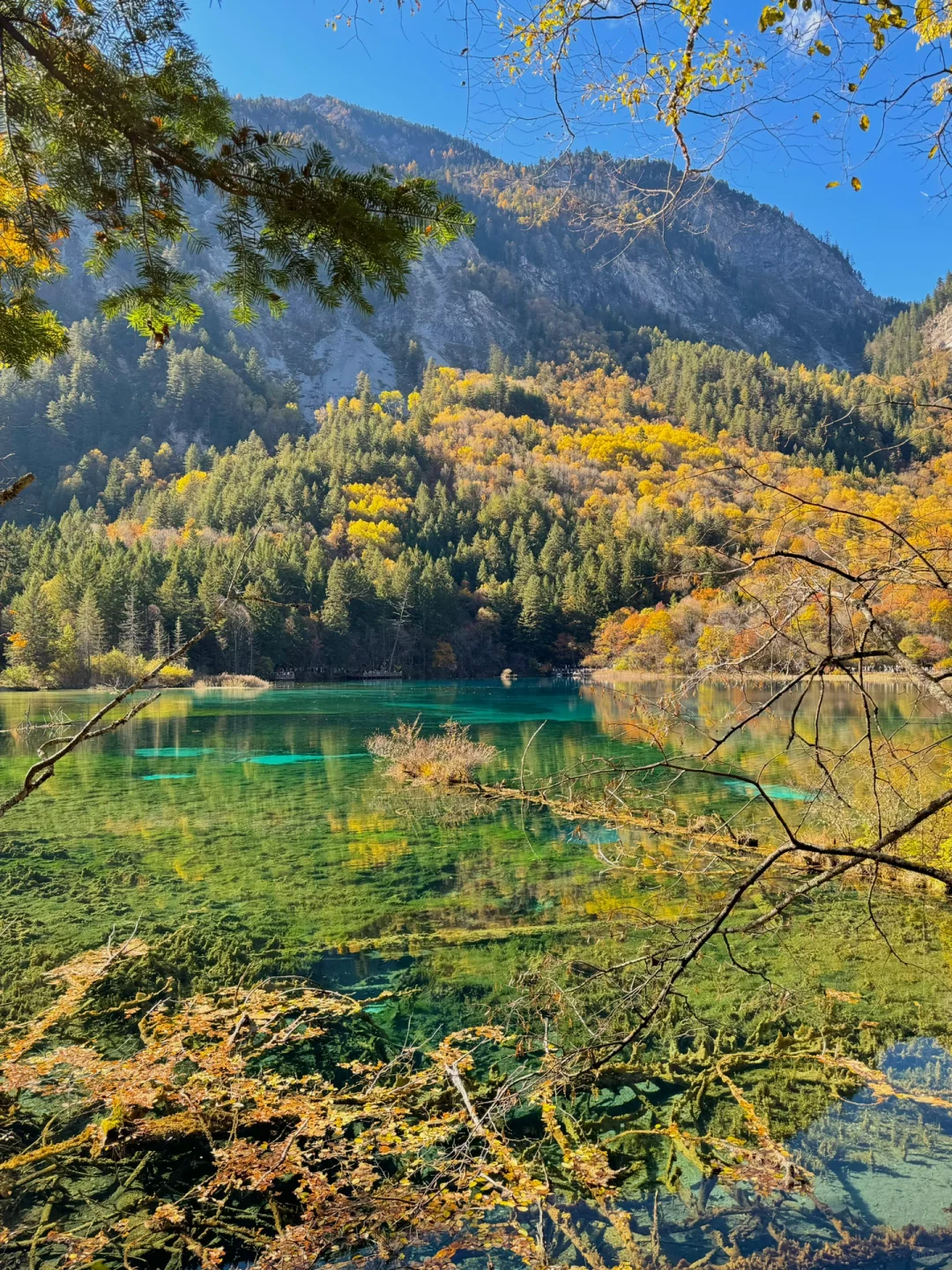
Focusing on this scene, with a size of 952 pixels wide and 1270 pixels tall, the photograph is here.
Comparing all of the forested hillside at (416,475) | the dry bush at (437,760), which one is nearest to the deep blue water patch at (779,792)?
the forested hillside at (416,475)

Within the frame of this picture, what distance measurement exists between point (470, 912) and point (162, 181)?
24.2 feet

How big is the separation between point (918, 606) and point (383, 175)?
3071 mm

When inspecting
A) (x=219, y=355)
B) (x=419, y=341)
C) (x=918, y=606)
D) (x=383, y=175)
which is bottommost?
(x=918, y=606)

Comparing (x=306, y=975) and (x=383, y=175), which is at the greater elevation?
(x=383, y=175)

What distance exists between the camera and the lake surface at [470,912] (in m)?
3.98

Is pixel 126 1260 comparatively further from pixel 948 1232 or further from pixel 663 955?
pixel 948 1232

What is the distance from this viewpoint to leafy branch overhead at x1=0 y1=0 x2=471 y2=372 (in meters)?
2.74

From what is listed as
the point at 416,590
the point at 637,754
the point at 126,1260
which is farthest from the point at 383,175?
the point at 416,590

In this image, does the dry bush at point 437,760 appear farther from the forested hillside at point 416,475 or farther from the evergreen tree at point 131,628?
the evergreen tree at point 131,628

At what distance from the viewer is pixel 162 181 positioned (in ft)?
9.71

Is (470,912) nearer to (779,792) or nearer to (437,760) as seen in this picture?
(437,760)

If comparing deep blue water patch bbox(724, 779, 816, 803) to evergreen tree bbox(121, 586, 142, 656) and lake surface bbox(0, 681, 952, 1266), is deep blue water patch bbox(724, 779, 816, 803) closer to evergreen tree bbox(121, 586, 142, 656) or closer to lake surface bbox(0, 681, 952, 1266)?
lake surface bbox(0, 681, 952, 1266)

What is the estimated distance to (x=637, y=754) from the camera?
17.9 m

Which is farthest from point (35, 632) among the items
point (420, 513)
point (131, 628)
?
point (420, 513)
